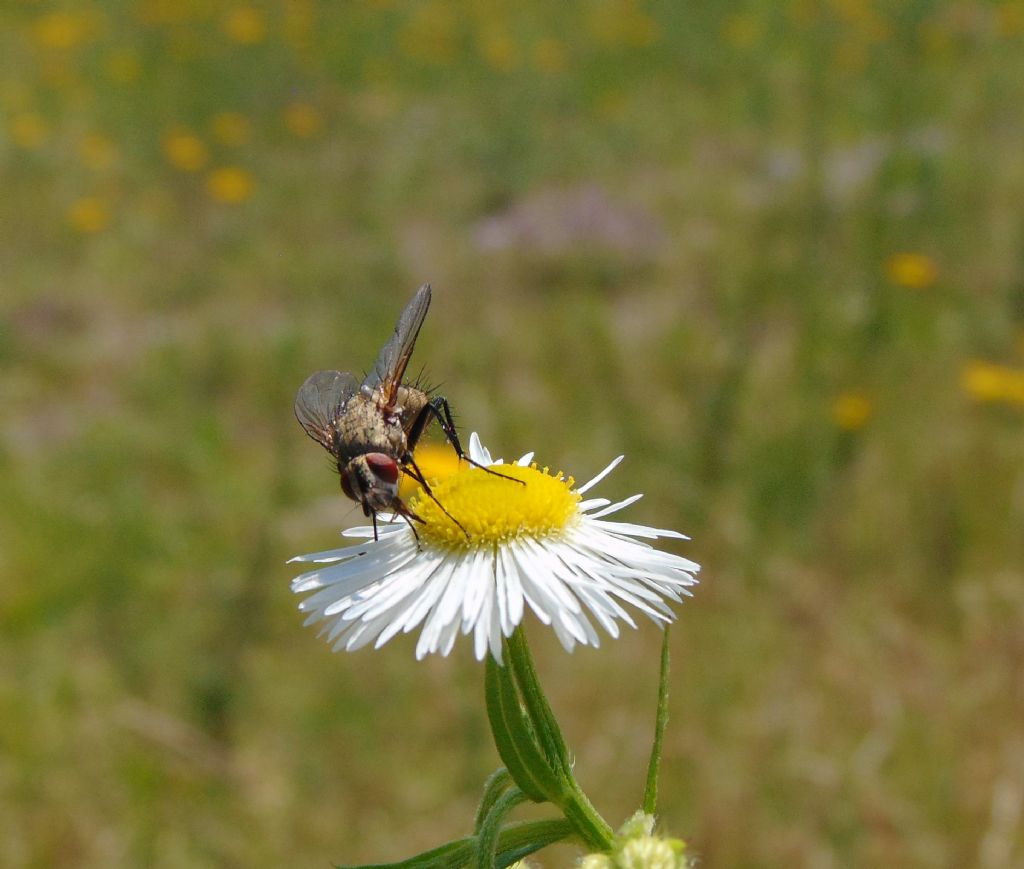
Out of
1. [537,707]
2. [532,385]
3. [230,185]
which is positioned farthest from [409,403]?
[230,185]

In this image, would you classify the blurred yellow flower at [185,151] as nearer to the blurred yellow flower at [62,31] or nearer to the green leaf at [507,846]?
the blurred yellow flower at [62,31]

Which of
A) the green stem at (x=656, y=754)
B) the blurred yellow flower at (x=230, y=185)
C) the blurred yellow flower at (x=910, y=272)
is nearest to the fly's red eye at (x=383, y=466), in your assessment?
the green stem at (x=656, y=754)

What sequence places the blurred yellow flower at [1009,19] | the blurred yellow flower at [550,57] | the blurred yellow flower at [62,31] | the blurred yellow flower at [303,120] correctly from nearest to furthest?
the blurred yellow flower at [1009,19]
the blurred yellow flower at [303,120]
the blurred yellow flower at [550,57]
the blurred yellow flower at [62,31]

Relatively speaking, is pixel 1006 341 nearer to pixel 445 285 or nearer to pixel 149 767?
pixel 445 285

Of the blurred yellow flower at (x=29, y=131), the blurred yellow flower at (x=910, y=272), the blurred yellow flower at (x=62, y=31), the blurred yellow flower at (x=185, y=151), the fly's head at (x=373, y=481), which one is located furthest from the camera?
the blurred yellow flower at (x=62, y=31)

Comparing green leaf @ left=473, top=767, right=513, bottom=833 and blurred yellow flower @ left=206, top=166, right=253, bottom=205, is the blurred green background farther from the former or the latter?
green leaf @ left=473, top=767, right=513, bottom=833
